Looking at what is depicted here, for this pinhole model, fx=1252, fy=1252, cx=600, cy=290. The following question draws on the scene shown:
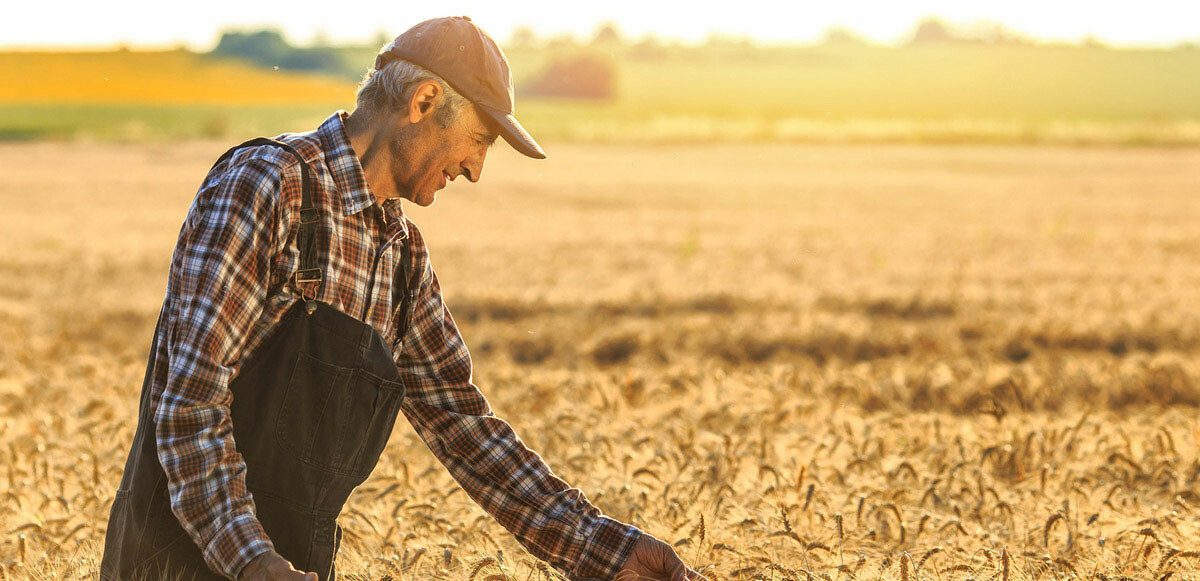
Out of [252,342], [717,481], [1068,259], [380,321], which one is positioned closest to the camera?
[252,342]

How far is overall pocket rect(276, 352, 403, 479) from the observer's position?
3.05 m

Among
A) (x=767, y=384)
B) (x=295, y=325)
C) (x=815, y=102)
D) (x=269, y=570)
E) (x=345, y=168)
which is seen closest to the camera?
(x=269, y=570)

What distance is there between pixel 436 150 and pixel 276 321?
23.0 inches

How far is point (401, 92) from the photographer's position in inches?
123

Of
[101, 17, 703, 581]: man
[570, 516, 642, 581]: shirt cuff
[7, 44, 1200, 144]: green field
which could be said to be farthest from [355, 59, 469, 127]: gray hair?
[7, 44, 1200, 144]: green field

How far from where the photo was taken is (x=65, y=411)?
7160mm

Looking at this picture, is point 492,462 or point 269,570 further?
point 492,462

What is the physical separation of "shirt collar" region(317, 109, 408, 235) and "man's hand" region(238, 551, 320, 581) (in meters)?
0.87

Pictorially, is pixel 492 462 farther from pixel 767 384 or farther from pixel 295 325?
pixel 767 384

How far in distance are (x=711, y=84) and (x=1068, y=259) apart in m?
85.2

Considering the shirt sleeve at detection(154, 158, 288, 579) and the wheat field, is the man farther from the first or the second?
the wheat field

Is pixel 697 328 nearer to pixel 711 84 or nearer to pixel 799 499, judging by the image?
pixel 799 499

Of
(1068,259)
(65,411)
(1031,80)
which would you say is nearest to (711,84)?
(1031,80)

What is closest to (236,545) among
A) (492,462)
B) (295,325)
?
(295,325)
